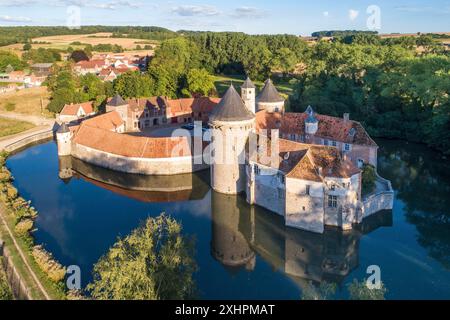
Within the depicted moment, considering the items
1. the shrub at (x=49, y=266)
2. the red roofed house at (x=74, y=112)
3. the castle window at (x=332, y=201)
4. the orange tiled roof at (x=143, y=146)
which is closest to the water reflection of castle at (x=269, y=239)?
the castle window at (x=332, y=201)

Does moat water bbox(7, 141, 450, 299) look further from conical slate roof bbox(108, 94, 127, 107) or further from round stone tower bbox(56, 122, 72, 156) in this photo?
conical slate roof bbox(108, 94, 127, 107)

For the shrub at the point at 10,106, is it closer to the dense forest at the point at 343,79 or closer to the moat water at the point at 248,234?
the dense forest at the point at 343,79

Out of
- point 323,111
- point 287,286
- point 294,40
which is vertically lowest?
point 287,286

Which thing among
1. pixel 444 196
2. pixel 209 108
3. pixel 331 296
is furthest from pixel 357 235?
pixel 209 108

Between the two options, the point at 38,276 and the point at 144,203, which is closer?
the point at 38,276

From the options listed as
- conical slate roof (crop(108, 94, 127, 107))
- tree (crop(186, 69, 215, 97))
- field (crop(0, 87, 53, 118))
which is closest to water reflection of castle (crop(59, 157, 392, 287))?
conical slate roof (crop(108, 94, 127, 107))

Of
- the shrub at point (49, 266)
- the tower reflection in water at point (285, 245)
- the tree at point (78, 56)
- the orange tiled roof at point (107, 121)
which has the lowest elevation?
the tower reflection in water at point (285, 245)

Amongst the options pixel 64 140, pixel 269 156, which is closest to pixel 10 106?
pixel 64 140

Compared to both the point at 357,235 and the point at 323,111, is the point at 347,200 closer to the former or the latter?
the point at 357,235
